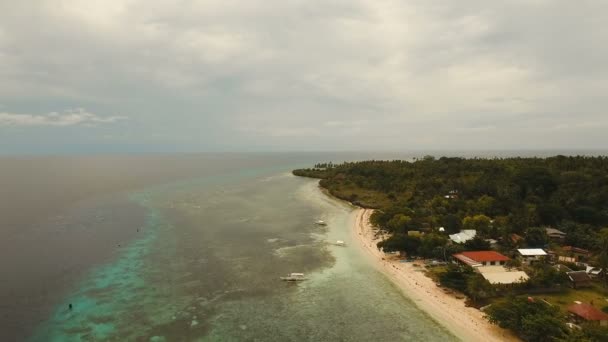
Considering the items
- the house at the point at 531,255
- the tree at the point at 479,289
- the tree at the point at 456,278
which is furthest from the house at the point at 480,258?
the tree at the point at 479,289

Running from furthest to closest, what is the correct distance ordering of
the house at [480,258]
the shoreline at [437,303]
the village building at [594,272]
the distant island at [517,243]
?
the house at [480,258] → the village building at [594,272] → the shoreline at [437,303] → the distant island at [517,243]

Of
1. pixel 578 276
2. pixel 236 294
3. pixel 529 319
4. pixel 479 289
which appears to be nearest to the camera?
pixel 529 319

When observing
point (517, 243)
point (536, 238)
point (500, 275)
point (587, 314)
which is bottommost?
point (500, 275)

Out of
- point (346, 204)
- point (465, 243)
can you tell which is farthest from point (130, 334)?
point (346, 204)

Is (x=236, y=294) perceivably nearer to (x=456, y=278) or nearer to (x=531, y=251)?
(x=456, y=278)

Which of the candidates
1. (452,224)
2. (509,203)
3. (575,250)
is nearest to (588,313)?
(575,250)

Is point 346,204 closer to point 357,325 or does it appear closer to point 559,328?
point 357,325

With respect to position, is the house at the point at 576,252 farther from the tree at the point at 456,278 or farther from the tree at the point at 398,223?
the tree at the point at 398,223
